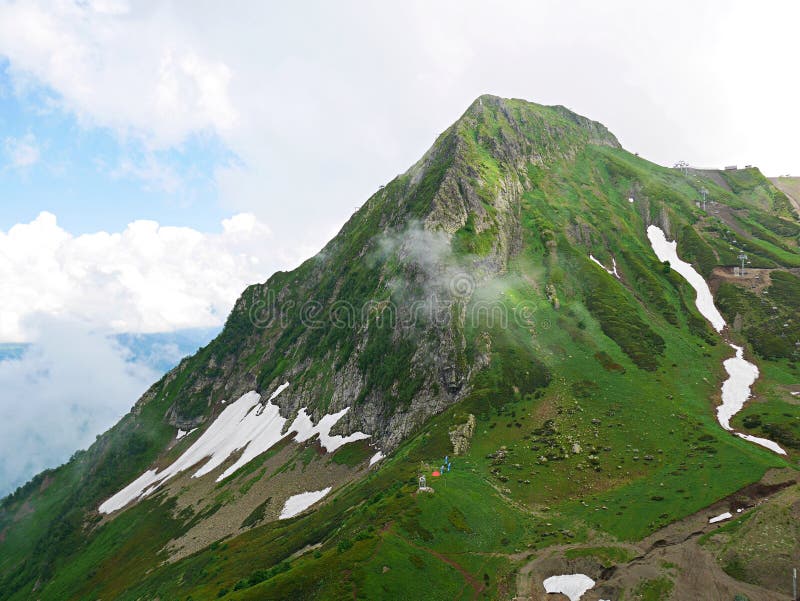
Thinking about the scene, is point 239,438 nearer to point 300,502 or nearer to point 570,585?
point 300,502

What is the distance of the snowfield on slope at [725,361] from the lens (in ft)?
260

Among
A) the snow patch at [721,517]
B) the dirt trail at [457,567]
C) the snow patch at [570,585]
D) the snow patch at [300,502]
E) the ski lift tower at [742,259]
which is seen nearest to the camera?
the snow patch at [570,585]

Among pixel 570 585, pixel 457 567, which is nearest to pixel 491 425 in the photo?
pixel 457 567

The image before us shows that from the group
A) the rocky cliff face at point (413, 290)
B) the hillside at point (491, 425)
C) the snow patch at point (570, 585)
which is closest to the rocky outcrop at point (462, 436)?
the hillside at point (491, 425)

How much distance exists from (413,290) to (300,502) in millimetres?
60026

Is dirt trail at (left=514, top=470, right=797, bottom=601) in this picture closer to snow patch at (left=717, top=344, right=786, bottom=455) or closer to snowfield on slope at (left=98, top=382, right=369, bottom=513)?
snow patch at (left=717, top=344, right=786, bottom=455)

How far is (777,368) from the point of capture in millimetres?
97000

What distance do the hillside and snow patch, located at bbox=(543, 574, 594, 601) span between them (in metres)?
1.06

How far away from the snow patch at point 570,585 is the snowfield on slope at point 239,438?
70951 millimetres

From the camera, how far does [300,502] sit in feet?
323

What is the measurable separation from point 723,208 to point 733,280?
69.6 m

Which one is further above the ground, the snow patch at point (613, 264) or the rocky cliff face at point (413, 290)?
the rocky cliff face at point (413, 290)

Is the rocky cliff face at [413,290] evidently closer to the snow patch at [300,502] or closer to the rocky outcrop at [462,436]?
the rocky outcrop at [462,436]

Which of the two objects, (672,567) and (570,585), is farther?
(570,585)
